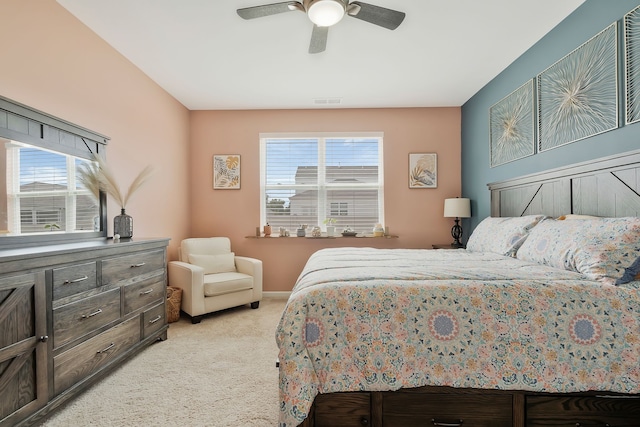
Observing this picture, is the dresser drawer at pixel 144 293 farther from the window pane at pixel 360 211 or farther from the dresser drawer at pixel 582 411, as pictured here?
the dresser drawer at pixel 582 411

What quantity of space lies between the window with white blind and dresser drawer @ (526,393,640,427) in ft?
10.2

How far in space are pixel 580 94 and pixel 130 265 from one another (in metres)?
3.76

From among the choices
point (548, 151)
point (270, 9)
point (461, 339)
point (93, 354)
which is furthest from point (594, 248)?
point (93, 354)

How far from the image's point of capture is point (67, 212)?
2268 millimetres

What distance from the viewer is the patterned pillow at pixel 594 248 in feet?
4.85

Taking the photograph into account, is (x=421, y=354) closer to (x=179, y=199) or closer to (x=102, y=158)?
(x=102, y=158)

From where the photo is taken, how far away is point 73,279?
1.78 m

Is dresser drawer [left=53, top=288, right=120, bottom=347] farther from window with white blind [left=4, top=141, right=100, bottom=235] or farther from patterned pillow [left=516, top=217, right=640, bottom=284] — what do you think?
patterned pillow [left=516, top=217, right=640, bottom=284]

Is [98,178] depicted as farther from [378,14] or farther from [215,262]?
[378,14]

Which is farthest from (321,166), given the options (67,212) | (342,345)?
(342,345)

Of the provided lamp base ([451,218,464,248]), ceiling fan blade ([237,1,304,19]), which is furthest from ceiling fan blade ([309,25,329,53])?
lamp base ([451,218,464,248])

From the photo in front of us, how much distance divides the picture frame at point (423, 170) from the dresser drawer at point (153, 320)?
3487 millimetres

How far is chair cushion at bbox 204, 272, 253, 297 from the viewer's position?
3281mm

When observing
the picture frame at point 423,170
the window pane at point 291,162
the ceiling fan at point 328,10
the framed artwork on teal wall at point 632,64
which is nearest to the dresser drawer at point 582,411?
the framed artwork on teal wall at point 632,64
